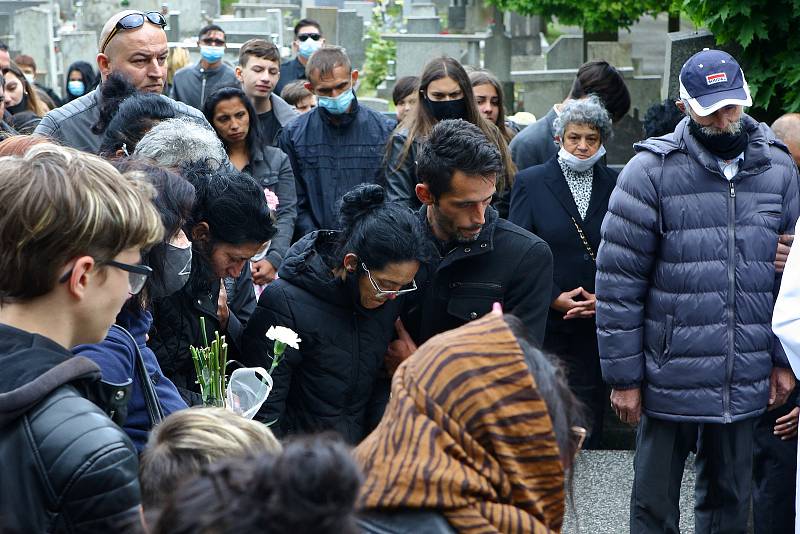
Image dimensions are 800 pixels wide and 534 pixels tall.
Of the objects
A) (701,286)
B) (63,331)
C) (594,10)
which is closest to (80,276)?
(63,331)

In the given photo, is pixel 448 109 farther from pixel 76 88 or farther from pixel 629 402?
pixel 76 88

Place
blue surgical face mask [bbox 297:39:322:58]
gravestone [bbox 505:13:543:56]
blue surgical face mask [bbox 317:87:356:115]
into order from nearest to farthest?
1. blue surgical face mask [bbox 317:87:356:115]
2. blue surgical face mask [bbox 297:39:322:58]
3. gravestone [bbox 505:13:543:56]

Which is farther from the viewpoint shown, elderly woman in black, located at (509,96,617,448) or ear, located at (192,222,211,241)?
elderly woman in black, located at (509,96,617,448)

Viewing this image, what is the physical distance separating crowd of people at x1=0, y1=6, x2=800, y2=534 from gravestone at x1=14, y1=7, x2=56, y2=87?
12179 millimetres

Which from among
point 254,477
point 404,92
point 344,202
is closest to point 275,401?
point 344,202

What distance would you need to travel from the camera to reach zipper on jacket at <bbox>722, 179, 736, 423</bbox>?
4.49m

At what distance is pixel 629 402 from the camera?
4668 millimetres

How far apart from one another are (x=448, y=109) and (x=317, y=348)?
217 centimetres

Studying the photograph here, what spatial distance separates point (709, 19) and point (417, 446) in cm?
563

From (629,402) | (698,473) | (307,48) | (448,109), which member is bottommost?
(698,473)

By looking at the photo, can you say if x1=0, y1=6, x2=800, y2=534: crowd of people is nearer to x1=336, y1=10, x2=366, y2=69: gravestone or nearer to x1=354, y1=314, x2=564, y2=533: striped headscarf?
x1=354, y1=314, x2=564, y2=533: striped headscarf

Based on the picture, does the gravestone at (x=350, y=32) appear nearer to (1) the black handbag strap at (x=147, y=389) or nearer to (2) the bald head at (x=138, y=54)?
(2) the bald head at (x=138, y=54)

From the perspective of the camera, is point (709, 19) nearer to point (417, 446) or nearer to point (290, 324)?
point (290, 324)

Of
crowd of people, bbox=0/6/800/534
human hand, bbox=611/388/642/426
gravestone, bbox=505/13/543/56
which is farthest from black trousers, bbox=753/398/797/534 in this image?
gravestone, bbox=505/13/543/56
